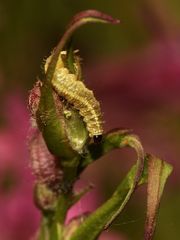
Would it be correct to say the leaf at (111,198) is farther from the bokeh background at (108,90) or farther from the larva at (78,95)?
the bokeh background at (108,90)

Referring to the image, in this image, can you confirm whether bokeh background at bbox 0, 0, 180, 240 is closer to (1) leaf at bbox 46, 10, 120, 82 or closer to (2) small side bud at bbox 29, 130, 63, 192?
(2) small side bud at bbox 29, 130, 63, 192

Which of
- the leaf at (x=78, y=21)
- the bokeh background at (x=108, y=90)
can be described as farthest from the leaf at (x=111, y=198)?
the bokeh background at (x=108, y=90)

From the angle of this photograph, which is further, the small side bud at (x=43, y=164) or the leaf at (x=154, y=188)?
the small side bud at (x=43, y=164)

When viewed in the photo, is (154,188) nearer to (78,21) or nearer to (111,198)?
(111,198)

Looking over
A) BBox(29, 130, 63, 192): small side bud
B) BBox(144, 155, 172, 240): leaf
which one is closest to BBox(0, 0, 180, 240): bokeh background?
BBox(29, 130, 63, 192): small side bud

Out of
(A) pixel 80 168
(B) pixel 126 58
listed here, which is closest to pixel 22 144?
(B) pixel 126 58

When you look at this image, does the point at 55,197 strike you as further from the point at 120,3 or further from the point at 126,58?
the point at 120,3

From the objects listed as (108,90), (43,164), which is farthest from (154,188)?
(108,90)

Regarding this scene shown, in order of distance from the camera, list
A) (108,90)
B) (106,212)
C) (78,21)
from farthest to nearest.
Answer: (108,90) < (106,212) < (78,21)
